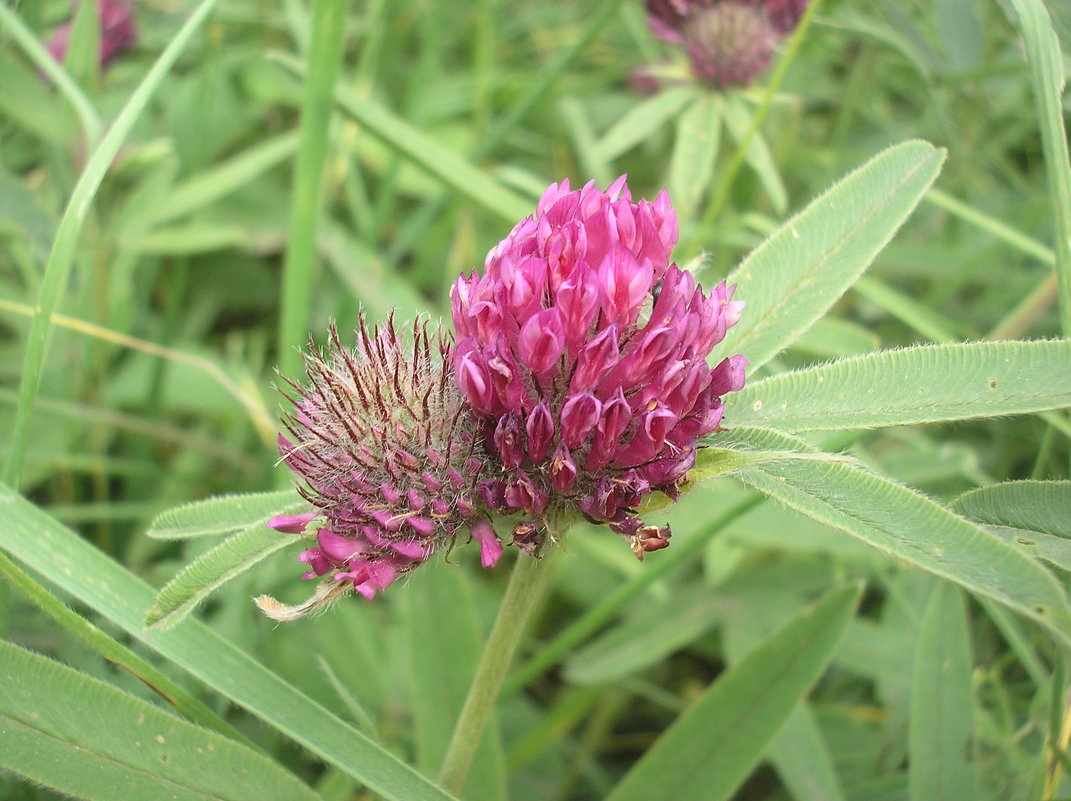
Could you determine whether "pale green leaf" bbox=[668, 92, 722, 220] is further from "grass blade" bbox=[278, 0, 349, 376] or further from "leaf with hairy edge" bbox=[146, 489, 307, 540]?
"leaf with hairy edge" bbox=[146, 489, 307, 540]

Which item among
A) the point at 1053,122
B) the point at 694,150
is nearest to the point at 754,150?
the point at 694,150

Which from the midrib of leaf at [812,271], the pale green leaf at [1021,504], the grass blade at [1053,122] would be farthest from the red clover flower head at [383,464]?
the grass blade at [1053,122]

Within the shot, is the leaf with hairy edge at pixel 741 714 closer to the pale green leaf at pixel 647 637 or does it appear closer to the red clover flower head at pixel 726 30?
the pale green leaf at pixel 647 637

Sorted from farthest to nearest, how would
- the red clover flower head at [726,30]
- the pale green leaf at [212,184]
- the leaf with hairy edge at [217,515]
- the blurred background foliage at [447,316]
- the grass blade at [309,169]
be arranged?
1. the pale green leaf at [212,184]
2. the red clover flower head at [726,30]
3. the blurred background foliage at [447,316]
4. the grass blade at [309,169]
5. the leaf with hairy edge at [217,515]

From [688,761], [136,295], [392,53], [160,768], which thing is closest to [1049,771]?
[688,761]

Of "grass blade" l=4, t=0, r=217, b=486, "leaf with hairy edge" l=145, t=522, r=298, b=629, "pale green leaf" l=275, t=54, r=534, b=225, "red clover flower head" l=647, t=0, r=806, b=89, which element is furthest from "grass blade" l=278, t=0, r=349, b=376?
"red clover flower head" l=647, t=0, r=806, b=89

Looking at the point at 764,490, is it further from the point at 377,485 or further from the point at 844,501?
the point at 377,485
